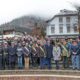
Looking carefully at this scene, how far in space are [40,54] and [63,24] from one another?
2749 inches

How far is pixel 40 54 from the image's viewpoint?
67.1 ft

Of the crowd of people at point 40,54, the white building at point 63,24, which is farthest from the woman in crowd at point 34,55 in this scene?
the white building at point 63,24

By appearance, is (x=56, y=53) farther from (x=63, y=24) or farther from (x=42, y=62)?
(x=63, y=24)

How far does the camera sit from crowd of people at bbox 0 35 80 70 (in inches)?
770

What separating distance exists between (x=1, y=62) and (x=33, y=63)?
6.04ft

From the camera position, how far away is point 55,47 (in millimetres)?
19938

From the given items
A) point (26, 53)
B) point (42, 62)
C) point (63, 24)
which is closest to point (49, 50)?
point (42, 62)

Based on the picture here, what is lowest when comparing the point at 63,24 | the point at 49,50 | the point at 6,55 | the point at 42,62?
the point at 42,62

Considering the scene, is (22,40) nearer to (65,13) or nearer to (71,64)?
(71,64)

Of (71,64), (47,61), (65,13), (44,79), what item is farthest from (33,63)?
(65,13)

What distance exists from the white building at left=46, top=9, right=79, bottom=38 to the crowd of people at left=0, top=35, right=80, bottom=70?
63.6 metres

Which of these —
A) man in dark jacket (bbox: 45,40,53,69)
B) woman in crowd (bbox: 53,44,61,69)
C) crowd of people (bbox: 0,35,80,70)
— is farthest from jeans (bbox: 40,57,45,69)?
woman in crowd (bbox: 53,44,61,69)

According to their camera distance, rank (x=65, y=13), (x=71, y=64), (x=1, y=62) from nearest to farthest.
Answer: (x=71, y=64) → (x=1, y=62) → (x=65, y=13)

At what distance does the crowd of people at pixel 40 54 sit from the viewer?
19562mm
